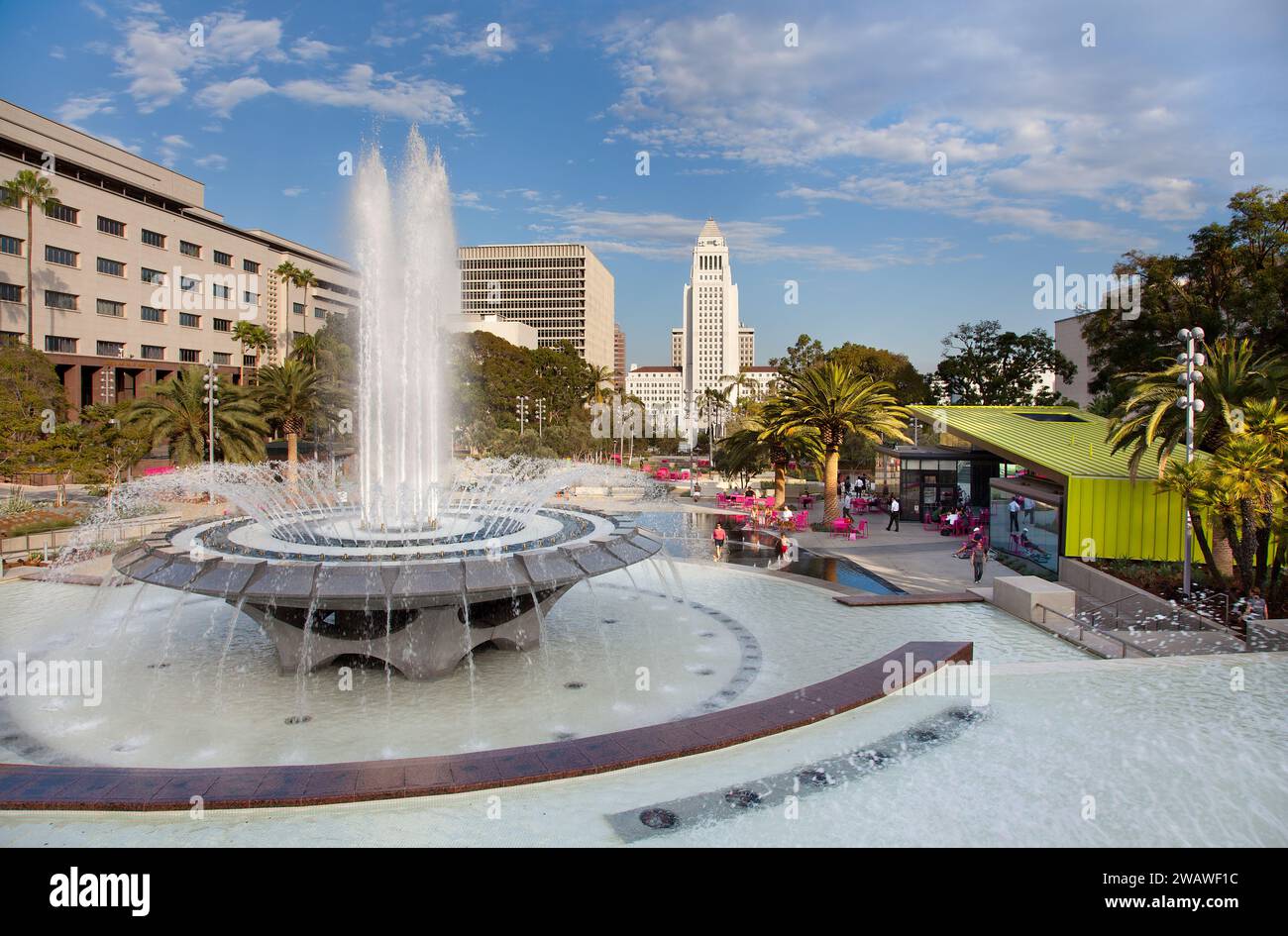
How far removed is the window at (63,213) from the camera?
50906mm

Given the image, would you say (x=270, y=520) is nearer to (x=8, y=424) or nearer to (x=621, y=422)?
(x=8, y=424)

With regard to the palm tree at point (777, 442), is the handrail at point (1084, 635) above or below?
below

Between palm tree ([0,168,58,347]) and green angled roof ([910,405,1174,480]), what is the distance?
52.1 metres

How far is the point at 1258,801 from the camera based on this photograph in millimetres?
8188

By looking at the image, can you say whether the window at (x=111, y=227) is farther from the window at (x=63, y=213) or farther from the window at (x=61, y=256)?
the window at (x=61, y=256)

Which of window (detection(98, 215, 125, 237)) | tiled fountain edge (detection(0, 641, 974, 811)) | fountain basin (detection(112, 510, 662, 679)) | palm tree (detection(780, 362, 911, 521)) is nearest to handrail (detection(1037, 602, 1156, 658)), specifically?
tiled fountain edge (detection(0, 641, 974, 811))

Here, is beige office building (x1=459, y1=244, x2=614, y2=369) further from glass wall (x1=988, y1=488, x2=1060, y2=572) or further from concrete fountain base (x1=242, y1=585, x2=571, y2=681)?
concrete fountain base (x1=242, y1=585, x2=571, y2=681)

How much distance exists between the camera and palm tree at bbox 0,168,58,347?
1810 inches

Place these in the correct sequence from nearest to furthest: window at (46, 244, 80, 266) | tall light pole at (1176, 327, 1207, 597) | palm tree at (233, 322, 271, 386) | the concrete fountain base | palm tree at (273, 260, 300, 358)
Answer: the concrete fountain base → tall light pole at (1176, 327, 1207, 597) → window at (46, 244, 80, 266) → palm tree at (233, 322, 271, 386) → palm tree at (273, 260, 300, 358)

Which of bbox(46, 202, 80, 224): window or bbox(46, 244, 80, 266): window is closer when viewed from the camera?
bbox(46, 244, 80, 266): window

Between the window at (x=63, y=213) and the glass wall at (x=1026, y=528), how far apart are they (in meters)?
58.2

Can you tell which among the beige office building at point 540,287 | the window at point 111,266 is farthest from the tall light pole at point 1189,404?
the beige office building at point 540,287

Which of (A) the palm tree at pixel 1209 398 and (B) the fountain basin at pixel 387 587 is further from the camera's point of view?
(A) the palm tree at pixel 1209 398

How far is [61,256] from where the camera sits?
51812 millimetres
